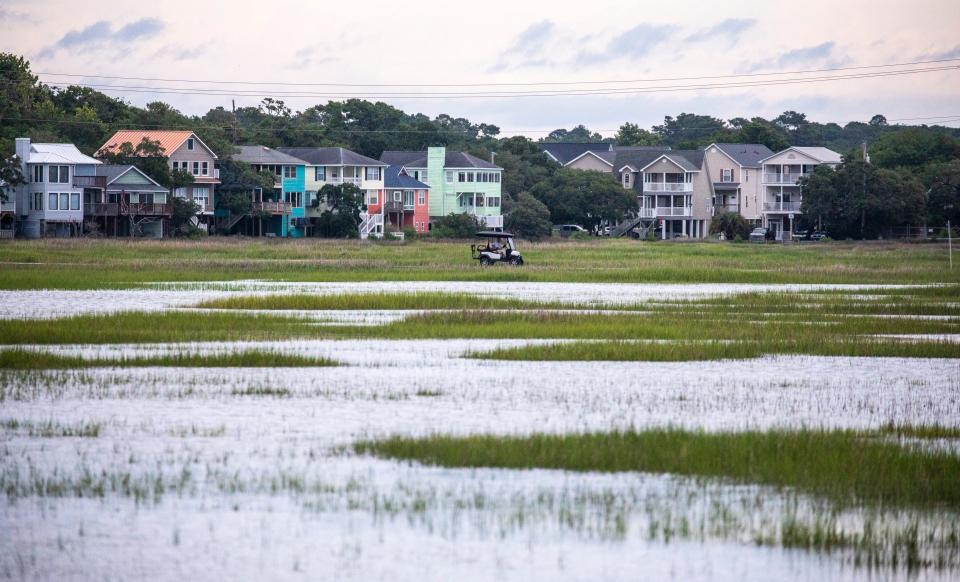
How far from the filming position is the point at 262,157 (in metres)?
113

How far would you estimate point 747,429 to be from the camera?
18781 millimetres

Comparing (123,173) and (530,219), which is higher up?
(123,173)

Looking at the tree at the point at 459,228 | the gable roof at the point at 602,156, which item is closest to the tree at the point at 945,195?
the gable roof at the point at 602,156

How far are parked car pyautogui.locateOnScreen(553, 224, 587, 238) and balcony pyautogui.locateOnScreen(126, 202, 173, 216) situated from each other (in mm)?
36075

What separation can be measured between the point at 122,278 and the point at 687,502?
131ft

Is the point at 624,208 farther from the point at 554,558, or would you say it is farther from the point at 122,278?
the point at 554,558

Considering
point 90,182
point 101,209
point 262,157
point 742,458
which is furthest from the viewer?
point 262,157

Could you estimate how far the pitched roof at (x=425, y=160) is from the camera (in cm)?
12356

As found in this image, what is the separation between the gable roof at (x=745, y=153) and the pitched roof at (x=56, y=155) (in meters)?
66.0

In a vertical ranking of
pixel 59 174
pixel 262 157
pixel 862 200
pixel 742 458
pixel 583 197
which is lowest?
pixel 742 458

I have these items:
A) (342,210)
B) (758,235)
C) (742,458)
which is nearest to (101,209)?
(342,210)

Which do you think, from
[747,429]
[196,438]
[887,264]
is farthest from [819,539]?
[887,264]

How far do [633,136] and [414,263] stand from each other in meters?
114

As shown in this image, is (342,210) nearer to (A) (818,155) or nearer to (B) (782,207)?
(B) (782,207)
